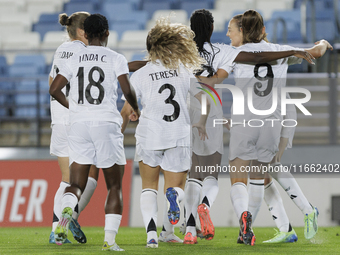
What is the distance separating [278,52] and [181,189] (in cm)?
136

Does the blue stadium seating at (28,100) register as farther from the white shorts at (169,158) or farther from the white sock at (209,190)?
the white shorts at (169,158)

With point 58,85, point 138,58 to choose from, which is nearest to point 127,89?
point 58,85

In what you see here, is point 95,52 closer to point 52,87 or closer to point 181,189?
point 52,87

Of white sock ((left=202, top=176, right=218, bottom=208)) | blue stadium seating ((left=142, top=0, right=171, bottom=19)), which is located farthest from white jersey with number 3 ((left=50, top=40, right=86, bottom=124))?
blue stadium seating ((left=142, top=0, right=171, bottom=19))

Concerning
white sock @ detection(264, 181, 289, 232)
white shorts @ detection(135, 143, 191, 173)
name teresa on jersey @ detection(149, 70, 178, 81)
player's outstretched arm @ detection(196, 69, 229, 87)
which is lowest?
white sock @ detection(264, 181, 289, 232)

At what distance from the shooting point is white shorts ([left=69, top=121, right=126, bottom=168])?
3789mm

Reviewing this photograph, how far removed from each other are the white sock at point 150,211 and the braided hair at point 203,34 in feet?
3.58

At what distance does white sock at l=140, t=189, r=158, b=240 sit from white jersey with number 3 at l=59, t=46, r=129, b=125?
628mm

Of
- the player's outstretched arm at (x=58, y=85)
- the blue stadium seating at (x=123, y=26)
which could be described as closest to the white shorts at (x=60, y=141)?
the player's outstretched arm at (x=58, y=85)

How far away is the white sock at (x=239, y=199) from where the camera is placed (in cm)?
414

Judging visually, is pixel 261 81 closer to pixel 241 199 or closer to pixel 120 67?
pixel 241 199

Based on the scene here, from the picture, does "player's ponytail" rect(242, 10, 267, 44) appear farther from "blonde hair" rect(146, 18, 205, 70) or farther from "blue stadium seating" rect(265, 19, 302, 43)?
"blue stadium seating" rect(265, 19, 302, 43)

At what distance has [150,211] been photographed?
3965 millimetres

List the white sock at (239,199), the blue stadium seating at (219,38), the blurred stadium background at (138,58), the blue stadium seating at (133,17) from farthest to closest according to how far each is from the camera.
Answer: the blue stadium seating at (133,17) → the blue stadium seating at (219,38) → the blurred stadium background at (138,58) → the white sock at (239,199)
